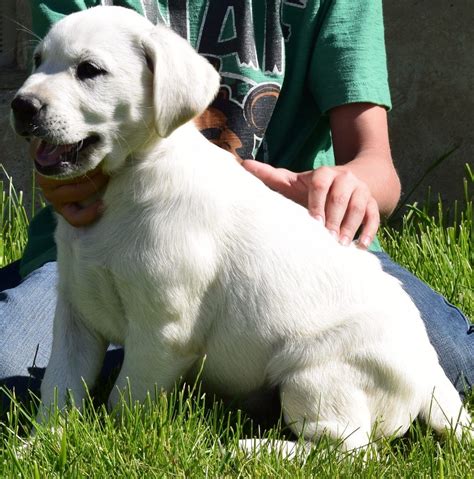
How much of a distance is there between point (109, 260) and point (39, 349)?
831mm

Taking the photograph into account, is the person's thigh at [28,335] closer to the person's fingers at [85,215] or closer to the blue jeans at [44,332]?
the blue jeans at [44,332]

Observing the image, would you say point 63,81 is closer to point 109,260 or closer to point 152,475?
point 109,260

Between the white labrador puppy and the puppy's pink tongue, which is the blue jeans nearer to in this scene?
the white labrador puppy

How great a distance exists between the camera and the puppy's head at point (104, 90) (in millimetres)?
2811

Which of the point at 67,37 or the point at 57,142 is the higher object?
the point at 67,37

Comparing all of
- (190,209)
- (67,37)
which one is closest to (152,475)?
(190,209)

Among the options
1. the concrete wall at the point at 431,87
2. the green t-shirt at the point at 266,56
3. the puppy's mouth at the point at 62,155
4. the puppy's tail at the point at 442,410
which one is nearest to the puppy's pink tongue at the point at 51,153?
the puppy's mouth at the point at 62,155

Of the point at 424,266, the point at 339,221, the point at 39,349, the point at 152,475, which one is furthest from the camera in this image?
the point at 424,266

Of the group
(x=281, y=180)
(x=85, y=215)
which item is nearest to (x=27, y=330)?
(x=85, y=215)

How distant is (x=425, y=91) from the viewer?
610cm

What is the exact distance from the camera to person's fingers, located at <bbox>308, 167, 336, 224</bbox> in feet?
11.1

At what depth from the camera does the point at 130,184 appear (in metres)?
3.04

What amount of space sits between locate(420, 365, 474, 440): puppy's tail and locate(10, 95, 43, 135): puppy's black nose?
1.40 metres

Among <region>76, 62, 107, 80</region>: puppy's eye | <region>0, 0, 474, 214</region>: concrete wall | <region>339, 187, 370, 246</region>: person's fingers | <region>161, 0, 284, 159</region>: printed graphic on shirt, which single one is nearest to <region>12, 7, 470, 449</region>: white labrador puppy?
<region>76, 62, 107, 80</region>: puppy's eye
